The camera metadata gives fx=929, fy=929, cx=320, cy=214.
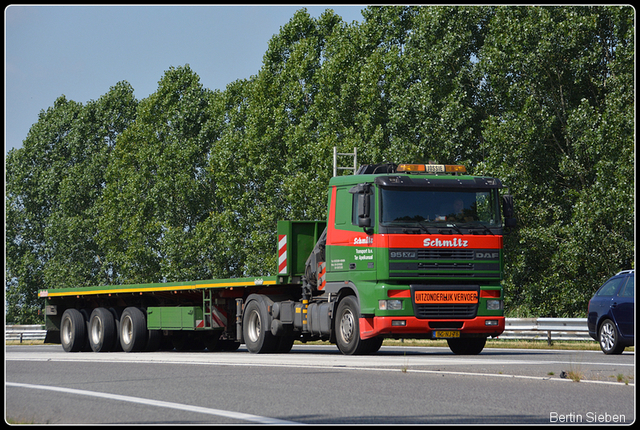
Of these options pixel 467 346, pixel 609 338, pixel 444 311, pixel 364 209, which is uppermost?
pixel 364 209

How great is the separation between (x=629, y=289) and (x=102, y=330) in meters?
12.5

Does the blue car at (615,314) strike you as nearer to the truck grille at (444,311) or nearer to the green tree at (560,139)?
the truck grille at (444,311)

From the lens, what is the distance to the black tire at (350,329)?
16062 mm

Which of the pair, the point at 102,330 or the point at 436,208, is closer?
the point at 436,208

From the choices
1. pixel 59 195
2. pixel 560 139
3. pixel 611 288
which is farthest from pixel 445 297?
pixel 59 195

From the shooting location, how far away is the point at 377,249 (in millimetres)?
15492

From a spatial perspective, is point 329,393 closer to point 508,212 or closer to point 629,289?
point 508,212

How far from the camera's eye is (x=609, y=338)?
17906mm

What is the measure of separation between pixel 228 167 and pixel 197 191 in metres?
6.36

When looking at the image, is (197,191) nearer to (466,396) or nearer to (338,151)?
(338,151)

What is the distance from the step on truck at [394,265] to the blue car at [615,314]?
2711 mm

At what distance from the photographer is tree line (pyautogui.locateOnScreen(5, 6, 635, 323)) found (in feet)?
99.0

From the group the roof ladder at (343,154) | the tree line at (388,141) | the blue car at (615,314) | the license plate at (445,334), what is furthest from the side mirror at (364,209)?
the roof ladder at (343,154)

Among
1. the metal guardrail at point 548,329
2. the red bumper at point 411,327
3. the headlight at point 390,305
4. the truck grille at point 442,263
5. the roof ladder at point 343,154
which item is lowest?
the metal guardrail at point 548,329
